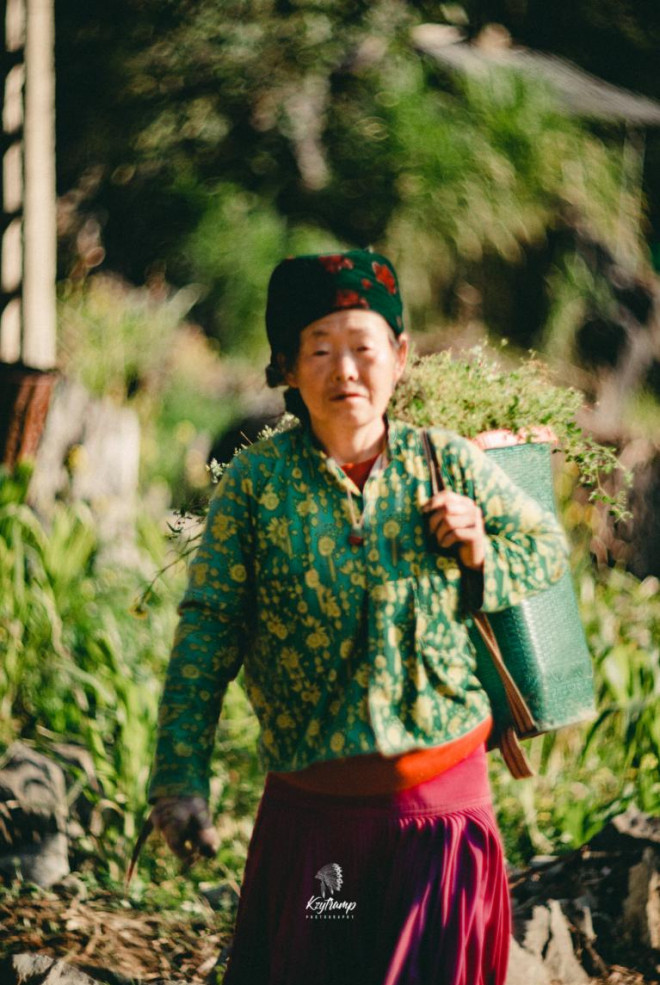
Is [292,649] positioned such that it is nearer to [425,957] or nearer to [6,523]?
[425,957]

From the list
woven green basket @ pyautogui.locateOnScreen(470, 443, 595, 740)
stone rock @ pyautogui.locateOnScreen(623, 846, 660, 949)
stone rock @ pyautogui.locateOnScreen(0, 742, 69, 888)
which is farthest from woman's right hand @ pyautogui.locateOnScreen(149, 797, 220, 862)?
stone rock @ pyautogui.locateOnScreen(623, 846, 660, 949)

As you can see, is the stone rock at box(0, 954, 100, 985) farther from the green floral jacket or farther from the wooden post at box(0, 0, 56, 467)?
the wooden post at box(0, 0, 56, 467)

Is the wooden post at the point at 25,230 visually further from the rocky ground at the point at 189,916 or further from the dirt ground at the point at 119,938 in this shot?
the dirt ground at the point at 119,938

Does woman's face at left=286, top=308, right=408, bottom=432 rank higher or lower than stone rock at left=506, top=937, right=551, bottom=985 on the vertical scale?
higher

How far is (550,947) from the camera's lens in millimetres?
2328

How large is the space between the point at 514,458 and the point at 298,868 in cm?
80

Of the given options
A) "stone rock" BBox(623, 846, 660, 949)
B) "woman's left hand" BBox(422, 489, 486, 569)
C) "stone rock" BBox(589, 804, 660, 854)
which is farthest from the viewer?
"stone rock" BBox(589, 804, 660, 854)

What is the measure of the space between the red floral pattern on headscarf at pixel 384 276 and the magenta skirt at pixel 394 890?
789mm

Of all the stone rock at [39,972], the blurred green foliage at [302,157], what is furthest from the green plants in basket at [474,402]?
the blurred green foliage at [302,157]

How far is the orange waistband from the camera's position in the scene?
159 cm

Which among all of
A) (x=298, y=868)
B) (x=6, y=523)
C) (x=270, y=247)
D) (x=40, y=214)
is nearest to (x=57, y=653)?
(x=6, y=523)

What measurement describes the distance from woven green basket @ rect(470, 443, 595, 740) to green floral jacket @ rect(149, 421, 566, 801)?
0.14 metres

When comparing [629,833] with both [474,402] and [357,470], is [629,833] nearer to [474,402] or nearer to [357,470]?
[474,402]

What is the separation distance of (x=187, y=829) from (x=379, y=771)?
0.31 meters
